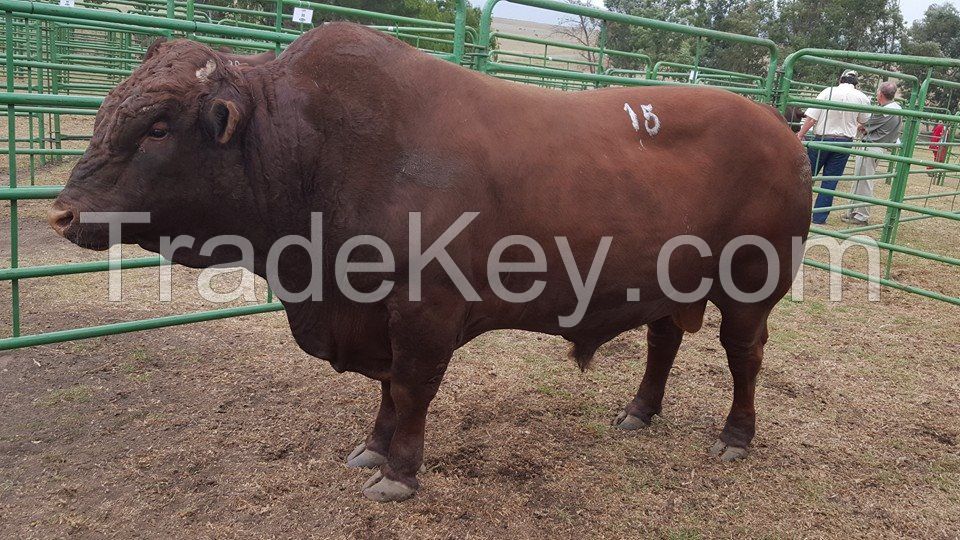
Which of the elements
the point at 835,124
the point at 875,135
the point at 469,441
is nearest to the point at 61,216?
the point at 469,441

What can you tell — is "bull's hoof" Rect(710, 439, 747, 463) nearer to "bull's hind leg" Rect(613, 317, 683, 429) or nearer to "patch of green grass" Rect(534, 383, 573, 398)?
"bull's hind leg" Rect(613, 317, 683, 429)

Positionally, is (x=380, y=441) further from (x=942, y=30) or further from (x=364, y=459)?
(x=942, y=30)

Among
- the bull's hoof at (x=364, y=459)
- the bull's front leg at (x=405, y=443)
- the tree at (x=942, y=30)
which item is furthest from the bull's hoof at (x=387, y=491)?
the tree at (x=942, y=30)

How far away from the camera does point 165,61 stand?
2.36m

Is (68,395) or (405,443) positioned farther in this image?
(68,395)

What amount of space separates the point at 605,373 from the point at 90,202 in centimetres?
293

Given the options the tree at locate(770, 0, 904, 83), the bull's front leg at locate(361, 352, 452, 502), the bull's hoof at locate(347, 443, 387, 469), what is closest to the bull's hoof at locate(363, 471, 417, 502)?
the bull's front leg at locate(361, 352, 452, 502)

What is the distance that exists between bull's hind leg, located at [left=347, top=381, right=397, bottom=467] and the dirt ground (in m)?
0.06

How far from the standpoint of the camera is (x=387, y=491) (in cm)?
289

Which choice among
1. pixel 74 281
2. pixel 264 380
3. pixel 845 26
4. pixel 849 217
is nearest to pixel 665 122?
pixel 264 380

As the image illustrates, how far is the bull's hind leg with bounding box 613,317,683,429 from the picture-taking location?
3650 millimetres

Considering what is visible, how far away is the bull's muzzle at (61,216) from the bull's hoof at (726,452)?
9.36 ft

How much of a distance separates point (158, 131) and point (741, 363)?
2.67 m

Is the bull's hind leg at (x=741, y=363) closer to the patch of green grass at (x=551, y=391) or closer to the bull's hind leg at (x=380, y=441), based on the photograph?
the patch of green grass at (x=551, y=391)
